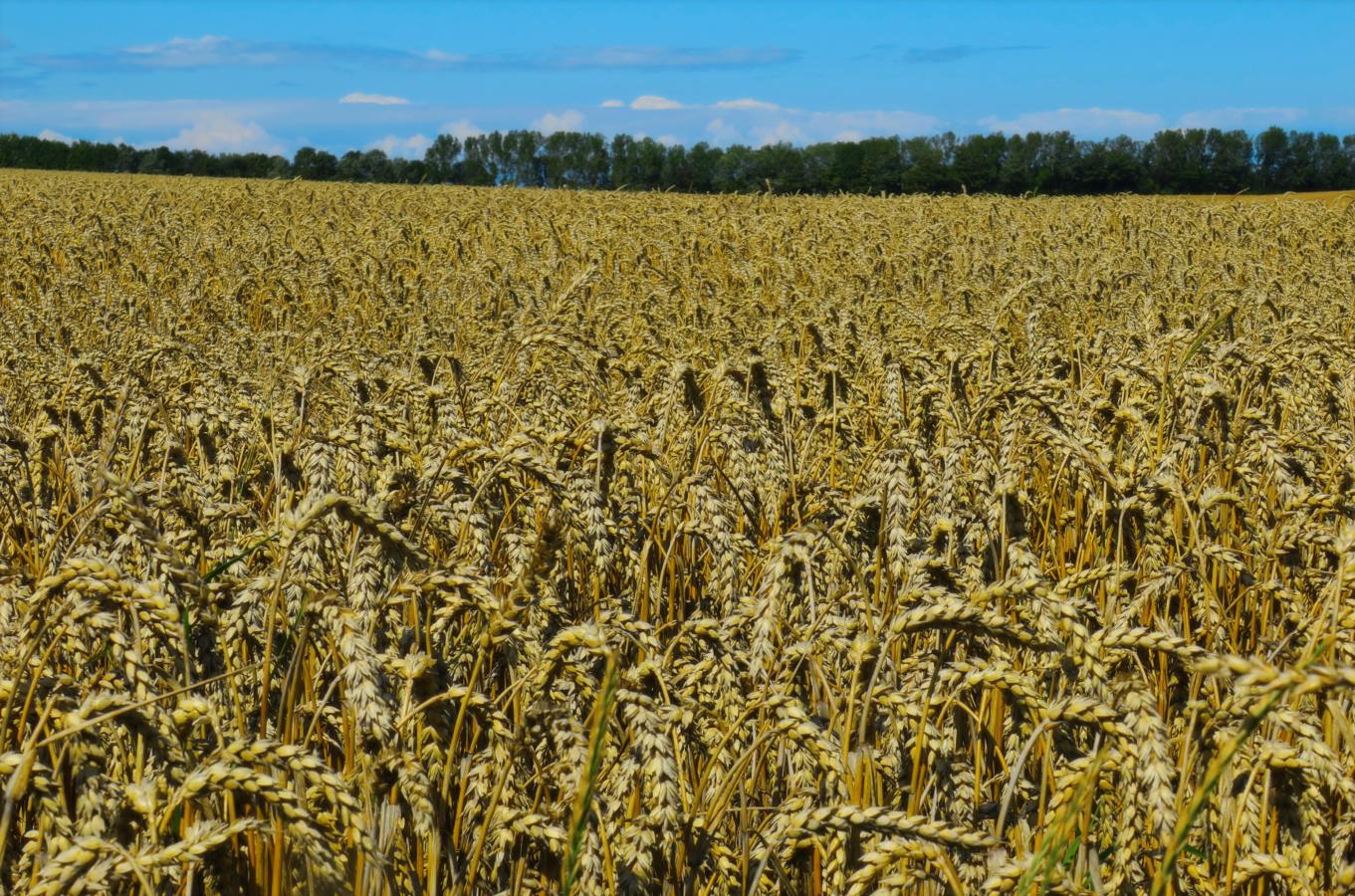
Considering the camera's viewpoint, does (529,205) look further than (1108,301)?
Yes

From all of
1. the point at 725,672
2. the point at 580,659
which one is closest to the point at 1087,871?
the point at 725,672

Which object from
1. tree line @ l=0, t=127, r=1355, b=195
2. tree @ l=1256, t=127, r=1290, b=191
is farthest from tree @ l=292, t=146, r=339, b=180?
tree @ l=1256, t=127, r=1290, b=191

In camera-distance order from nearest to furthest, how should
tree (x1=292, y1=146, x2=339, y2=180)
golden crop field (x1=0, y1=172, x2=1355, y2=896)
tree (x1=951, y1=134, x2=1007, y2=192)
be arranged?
golden crop field (x1=0, y1=172, x2=1355, y2=896) < tree (x1=951, y1=134, x2=1007, y2=192) < tree (x1=292, y1=146, x2=339, y2=180)

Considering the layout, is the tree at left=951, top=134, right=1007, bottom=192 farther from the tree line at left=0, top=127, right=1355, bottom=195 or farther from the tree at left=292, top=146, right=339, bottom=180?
the tree at left=292, top=146, right=339, bottom=180

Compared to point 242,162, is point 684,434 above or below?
below

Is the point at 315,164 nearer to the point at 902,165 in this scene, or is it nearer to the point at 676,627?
the point at 902,165

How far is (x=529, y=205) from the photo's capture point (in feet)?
56.1

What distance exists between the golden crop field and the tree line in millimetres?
34359

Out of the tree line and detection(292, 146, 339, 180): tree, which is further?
detection(292, 146, 339, 180): tree

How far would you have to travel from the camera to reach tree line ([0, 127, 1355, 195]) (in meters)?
43.4

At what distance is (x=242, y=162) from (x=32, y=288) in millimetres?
53645

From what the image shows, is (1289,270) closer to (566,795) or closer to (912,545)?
(912,545)

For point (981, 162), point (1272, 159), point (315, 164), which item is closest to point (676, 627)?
point (981, 162)

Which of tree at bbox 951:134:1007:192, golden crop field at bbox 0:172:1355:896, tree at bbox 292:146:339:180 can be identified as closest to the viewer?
golden crop field at bbox 0:172:1355:896
